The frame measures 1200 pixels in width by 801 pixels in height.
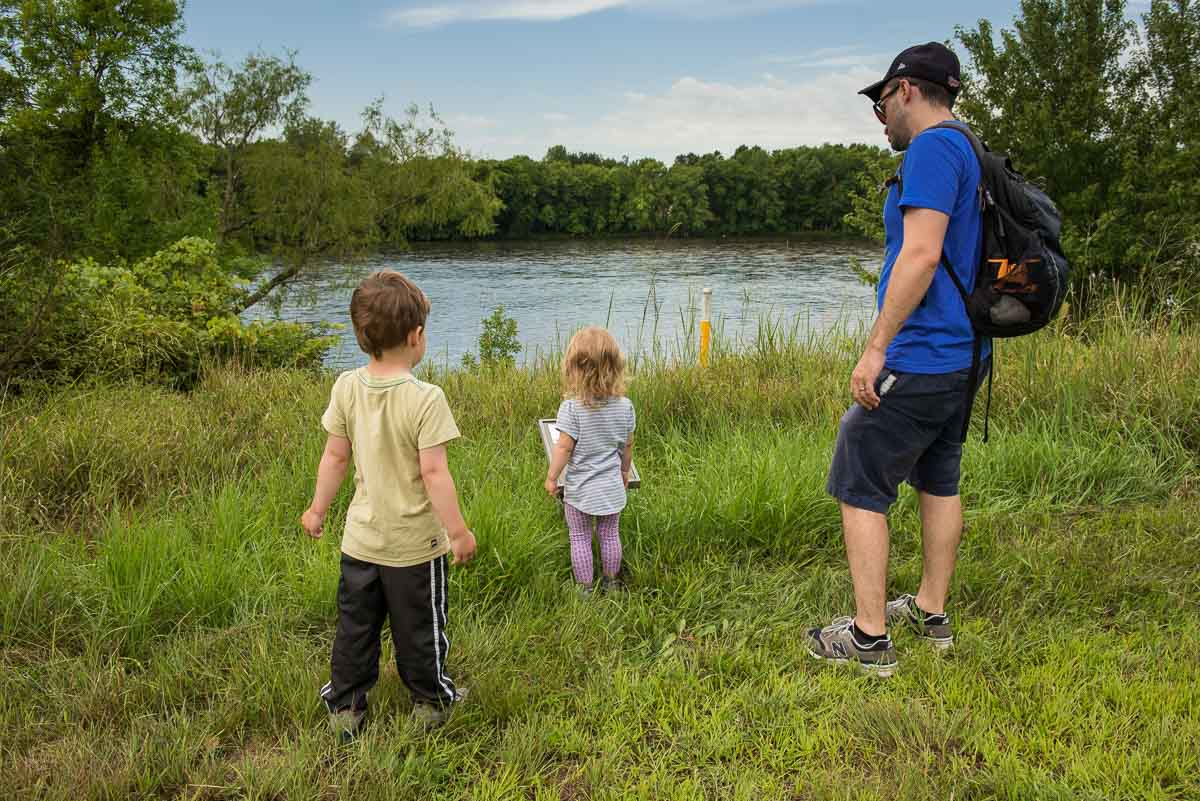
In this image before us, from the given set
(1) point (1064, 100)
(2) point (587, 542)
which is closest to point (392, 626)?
(2) point (587, 542)

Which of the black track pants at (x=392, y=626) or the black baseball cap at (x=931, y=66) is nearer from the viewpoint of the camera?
the black track pants at (x=392, y=626)

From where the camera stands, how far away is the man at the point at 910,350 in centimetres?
258

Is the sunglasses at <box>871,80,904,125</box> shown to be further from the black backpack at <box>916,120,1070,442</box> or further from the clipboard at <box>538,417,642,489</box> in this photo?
the clipboard at <box>538,417,642,489</box>

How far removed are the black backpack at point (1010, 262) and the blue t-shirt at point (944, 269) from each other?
0.03m

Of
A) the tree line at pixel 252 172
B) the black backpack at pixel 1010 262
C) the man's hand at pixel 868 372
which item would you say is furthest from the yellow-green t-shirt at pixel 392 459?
the tree line at pixel 252 172

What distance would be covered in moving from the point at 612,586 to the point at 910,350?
145 centimetres

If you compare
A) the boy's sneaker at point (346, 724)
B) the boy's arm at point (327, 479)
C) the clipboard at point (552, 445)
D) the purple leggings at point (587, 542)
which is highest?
the boy's arm at point (327, 479)

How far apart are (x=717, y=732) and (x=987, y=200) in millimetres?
1796

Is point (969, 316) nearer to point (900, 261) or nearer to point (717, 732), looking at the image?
A: point (900, 261)

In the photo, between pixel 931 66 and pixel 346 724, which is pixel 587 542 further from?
pixel 931 66

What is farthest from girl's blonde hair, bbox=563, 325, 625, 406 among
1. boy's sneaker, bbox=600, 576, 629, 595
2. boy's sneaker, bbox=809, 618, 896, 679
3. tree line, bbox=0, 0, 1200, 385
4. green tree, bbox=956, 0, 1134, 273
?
Answer: green tree, bbox=956, 0, 1134, 273

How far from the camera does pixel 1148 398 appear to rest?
16.3 ft

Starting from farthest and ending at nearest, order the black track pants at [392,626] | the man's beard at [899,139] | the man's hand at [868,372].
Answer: the man's beard at [899,139]
the man's hand at [868,372]
the black track pants at [392,626]

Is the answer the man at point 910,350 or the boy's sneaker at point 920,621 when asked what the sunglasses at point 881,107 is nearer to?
the man at point 910,350
